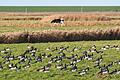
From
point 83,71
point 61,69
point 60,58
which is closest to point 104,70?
point 83,71

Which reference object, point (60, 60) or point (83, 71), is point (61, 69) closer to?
point (83, 71)

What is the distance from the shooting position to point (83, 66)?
52.2 feet

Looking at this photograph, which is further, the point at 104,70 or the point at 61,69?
the point at 61,69

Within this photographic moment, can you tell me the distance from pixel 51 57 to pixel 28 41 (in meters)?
8.64

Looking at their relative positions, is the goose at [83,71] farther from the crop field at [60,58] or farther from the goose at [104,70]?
the goose at [104,70]

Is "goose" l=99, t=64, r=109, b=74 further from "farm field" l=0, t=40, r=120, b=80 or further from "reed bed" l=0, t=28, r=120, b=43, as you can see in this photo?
"reed bed" l=0, t=28, r=120, b=43

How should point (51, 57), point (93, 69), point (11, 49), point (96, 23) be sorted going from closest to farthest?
point (93, 69) < point (51, 57) < point (11, 49) < point (96, 23)

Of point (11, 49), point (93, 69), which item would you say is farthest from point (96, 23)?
point (93, 69)

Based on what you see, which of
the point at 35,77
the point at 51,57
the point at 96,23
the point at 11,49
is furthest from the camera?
the point at 96,23

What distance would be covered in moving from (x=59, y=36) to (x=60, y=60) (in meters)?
10.1

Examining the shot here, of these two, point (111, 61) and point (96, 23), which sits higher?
point (111, 61)

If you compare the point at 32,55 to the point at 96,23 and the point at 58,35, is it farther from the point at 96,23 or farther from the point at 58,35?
the point at 96,23

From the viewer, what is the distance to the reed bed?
86.6 ft

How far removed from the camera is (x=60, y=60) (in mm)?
17359
